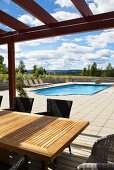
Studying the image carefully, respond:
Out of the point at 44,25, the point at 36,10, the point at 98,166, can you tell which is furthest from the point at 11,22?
the point at 98,166

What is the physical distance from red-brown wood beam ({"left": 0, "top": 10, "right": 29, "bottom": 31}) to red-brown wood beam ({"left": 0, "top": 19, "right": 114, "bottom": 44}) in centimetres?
28

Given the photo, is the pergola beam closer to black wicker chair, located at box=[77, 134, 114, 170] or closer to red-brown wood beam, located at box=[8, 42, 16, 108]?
red-brown wood beam, located at box=[8, 42, 16, 108]

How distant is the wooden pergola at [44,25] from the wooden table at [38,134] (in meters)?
2.14

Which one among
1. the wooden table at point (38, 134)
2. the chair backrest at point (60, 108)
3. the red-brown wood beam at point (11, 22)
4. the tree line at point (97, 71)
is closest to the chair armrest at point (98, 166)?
the wooden table at point (38, 134)

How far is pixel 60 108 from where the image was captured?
425 cm

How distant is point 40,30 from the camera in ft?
17.6

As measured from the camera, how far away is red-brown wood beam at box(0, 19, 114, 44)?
4590 mm

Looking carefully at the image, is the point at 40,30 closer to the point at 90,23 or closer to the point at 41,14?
the point at 41,14

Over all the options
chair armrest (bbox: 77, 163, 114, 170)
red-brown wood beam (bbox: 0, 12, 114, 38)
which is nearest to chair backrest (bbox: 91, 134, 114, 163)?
chair armrest (bbox: 77, 163, 114, 170)

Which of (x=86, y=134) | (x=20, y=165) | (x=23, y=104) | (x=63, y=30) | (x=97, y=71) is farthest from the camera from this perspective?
(x=97, y=71)

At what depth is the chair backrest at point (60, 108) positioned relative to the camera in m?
4.17

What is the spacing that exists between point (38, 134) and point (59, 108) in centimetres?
170

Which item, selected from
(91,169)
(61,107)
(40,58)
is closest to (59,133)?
(91,169)

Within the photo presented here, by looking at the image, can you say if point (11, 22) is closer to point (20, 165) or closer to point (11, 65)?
point (11, 65)
